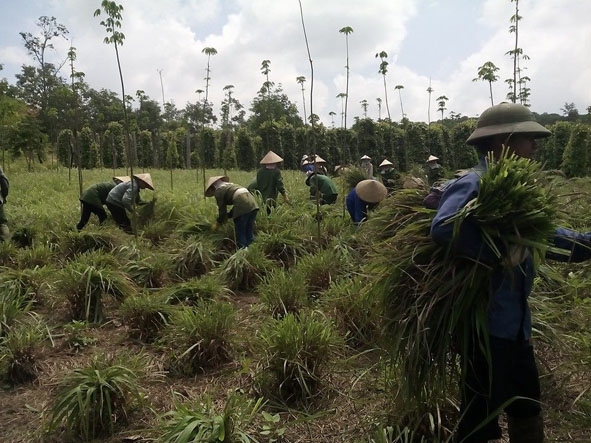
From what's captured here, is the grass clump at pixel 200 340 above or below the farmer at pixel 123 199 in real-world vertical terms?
below

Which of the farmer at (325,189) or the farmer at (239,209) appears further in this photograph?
the farmer at (325,189)

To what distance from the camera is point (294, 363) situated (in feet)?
9.42

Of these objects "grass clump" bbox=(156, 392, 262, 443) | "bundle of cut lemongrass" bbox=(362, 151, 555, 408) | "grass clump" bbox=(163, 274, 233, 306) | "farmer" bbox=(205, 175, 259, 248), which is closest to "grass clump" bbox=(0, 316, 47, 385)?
"grass clump" bbox=(163, 274, 233, 306)

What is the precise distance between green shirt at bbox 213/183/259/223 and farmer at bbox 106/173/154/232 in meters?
1.53

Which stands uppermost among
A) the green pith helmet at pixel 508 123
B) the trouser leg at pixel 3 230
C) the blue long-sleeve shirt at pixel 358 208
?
the green pith helmet at pixel 508 123

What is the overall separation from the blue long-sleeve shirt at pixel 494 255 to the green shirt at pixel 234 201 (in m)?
4.22

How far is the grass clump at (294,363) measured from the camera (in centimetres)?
288

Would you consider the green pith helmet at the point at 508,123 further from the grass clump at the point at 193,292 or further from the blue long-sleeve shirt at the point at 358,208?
the blue long-sleeve shirt at the point at 358,208

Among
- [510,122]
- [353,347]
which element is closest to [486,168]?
[510,122]

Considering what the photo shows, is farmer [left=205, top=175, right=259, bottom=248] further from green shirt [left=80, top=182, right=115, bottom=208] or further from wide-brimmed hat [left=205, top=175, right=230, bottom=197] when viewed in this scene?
green shirt [left=80, top=182, right=115, bottom=208]

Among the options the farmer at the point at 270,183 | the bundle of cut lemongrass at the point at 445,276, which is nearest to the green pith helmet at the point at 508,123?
the bundle of cut lemongrass at the point at 445,276

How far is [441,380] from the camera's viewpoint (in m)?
1.97

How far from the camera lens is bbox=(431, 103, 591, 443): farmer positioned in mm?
1729

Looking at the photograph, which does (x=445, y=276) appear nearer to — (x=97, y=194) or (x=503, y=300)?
(x=503, y=300)
